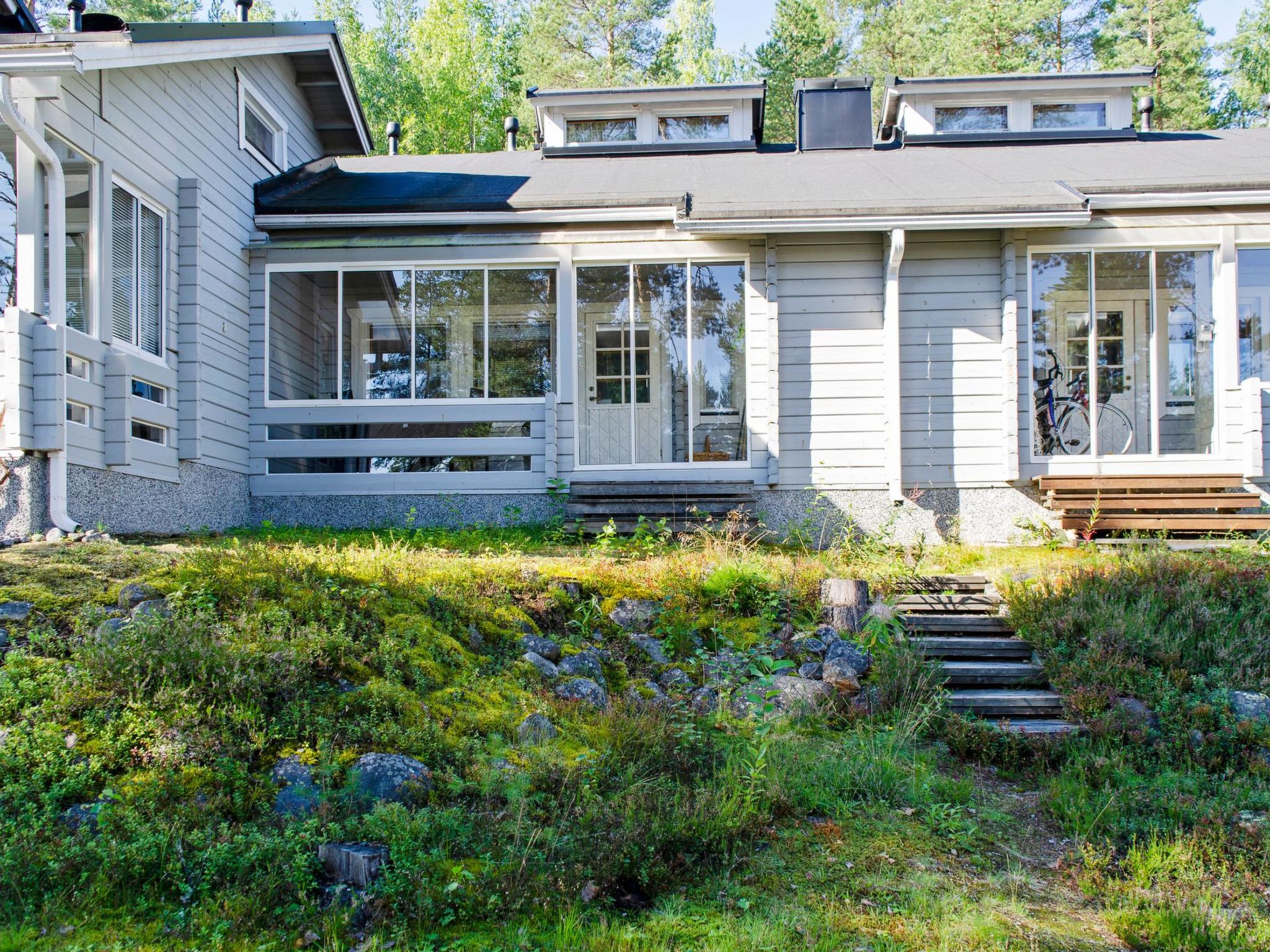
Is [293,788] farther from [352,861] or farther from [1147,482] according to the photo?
[1147,482]

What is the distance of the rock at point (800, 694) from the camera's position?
5.30m

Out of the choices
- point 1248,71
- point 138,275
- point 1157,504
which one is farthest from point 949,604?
point 1248,71

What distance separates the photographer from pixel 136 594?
4559 mm

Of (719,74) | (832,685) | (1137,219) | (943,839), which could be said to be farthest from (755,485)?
(719,74)

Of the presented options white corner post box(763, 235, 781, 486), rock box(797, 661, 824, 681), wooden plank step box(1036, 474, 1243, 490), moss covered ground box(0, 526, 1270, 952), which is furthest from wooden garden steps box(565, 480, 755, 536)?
wooden plank step box(1036, 474, 1243, 490)

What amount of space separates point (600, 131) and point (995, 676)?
9610mm

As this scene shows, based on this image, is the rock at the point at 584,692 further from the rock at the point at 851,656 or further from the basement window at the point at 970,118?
the basement window at the point at 970,118

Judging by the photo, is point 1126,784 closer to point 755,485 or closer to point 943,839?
point 943,839

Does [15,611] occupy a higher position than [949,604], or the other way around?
[15,611]

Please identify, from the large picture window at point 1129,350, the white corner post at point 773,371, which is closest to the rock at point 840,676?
the white corner post at point 773,371

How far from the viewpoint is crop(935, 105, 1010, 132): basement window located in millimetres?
12422

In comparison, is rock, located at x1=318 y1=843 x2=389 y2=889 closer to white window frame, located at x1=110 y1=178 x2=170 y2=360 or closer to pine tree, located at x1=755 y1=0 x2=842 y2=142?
white window frame, located at x1=110 y1=178 x2=170 y2=360

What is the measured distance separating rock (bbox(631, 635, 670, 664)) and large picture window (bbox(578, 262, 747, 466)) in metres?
3.84

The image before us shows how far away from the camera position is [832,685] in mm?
5535
